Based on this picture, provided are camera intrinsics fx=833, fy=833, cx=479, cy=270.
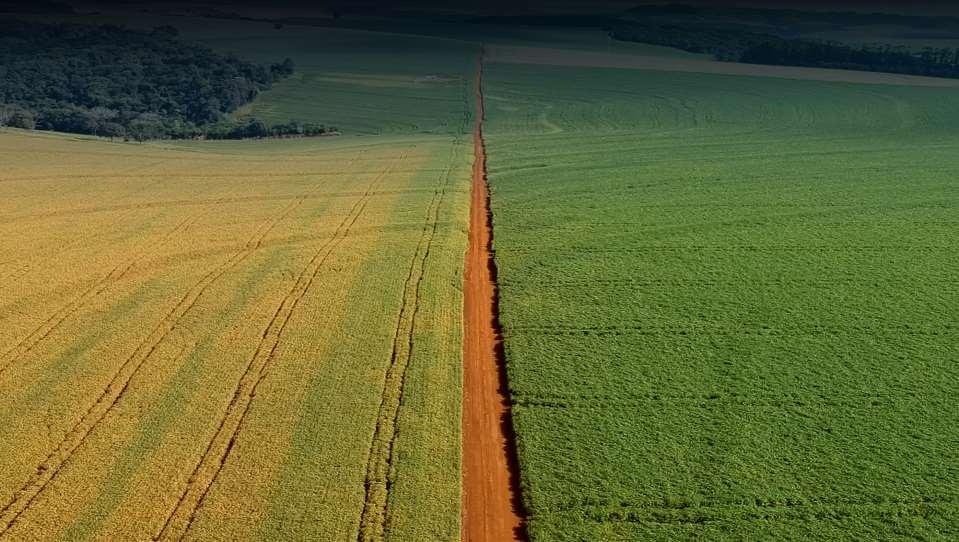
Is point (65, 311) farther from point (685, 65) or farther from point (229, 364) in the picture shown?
point (685, 65)

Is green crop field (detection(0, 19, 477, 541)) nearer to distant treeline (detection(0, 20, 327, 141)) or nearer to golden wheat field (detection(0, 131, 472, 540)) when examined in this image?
golden wheat field (detection(0, 131, 472, 540))

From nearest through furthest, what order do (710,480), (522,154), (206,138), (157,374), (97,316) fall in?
(710,480), (157,374), (97,316), (522,154), (206,138)

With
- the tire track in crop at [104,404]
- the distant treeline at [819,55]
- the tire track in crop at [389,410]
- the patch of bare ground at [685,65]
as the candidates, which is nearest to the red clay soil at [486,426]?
the tire track in crop at [389,410]

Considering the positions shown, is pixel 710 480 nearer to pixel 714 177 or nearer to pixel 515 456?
pixel 515 456

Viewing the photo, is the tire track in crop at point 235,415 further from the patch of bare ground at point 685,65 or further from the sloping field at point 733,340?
the patch of bare ground at point 685,65

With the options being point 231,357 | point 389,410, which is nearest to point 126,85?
point 231,357

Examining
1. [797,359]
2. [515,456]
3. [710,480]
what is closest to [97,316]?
[515,456]
